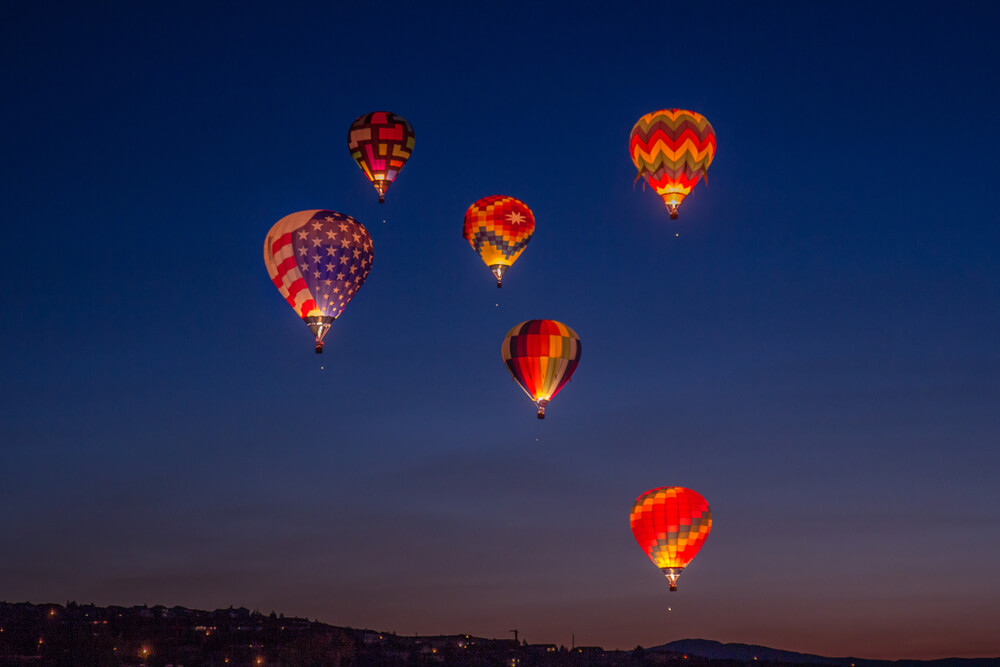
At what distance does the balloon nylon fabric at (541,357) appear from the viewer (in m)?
39.8

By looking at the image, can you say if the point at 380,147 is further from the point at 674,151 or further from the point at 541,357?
the point at 674,151

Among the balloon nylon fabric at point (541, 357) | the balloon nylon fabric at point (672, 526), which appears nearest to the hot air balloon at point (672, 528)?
the balloon nylon fabric at point (672, 526)

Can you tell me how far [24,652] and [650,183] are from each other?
186ft

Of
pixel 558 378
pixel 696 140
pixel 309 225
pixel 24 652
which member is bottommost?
pixel 24 652

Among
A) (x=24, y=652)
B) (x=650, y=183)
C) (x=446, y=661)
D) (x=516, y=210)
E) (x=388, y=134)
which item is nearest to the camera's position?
(x=650, y=183)

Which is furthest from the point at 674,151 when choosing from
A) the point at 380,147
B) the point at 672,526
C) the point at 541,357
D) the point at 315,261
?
the point at 672,526

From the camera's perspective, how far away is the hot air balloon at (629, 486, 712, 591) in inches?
1660

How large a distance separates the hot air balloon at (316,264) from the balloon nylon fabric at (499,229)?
748 cm

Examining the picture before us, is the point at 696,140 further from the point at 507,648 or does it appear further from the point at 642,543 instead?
the point at 507,648

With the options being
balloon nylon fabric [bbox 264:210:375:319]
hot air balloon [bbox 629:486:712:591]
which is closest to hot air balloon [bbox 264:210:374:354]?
balloon nylon fabric [bbox 264:210:375:319]

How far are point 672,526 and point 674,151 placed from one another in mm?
12842

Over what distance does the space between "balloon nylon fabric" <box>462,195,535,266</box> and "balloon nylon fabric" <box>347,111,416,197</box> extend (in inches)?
149

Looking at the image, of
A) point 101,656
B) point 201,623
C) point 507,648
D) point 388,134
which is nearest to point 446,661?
point 507,648

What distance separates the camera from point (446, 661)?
98.1 metres
